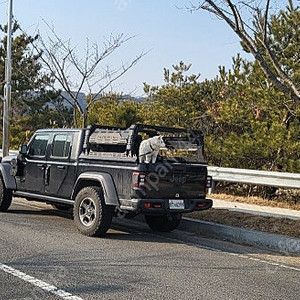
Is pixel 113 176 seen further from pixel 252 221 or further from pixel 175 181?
pixel 252 221

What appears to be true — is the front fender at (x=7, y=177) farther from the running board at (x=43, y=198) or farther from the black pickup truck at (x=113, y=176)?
the black pickup truck at (x=113, y=176)

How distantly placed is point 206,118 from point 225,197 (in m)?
5.00

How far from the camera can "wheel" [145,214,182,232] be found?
31.4 ft

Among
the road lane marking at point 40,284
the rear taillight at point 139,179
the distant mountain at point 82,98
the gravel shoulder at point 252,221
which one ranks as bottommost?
the road lane marking at point 40,284

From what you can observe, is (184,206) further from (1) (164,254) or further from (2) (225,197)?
(2) (225,197)

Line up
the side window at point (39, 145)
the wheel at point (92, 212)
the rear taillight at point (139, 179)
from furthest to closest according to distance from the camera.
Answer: the side window at point (39, 145), the wheel at point (92, 212), the rear taillight at point (139, 179)

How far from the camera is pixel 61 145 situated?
9.96m

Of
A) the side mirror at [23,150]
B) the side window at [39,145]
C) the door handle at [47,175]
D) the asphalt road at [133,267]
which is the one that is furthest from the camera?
the side mirror at [23,150]

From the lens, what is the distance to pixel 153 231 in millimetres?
9789

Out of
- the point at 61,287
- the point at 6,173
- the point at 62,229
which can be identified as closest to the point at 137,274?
the point at 61,287

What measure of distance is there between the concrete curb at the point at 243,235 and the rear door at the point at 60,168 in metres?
2.24

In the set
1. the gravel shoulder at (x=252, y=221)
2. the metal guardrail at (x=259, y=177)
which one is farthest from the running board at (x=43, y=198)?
the metal guardrail at (x=259, y=177)

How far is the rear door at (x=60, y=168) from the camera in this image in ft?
31.2

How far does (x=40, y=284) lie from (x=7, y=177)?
5.45 meters
